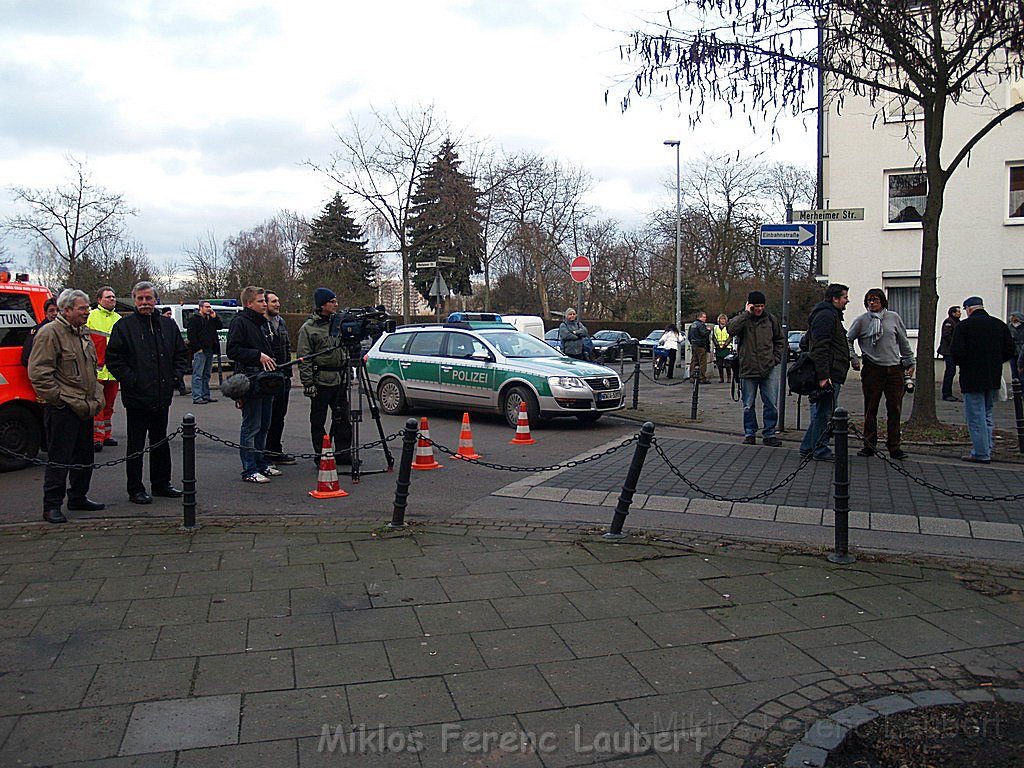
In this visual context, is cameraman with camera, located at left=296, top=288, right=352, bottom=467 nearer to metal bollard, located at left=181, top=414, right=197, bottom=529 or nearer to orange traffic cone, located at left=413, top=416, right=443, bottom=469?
orange traffic cone, located at left=413, top=416, right=443, bottom=469

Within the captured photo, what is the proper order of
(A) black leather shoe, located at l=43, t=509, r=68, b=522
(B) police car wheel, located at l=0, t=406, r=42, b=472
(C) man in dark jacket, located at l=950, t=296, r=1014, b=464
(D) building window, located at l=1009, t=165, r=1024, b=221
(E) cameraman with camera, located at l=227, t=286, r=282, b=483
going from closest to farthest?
(A) black leather shoe, located at l=43, t=509, r=68, b=522 < (E) cameraman with camera, located at l=227, t=286, r=282, b=483 < (B) police car wheel, located at l=0, t=406, r=42, b=472 < (C) man in dark jacket, located at l=950, t=296, r=1014, b=464 < (D) building window, located at l=1009, t=165, r=1024, b=221

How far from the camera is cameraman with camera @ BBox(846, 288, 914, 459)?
10.1 m

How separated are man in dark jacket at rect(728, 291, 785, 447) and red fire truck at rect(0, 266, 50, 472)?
8.20 metres

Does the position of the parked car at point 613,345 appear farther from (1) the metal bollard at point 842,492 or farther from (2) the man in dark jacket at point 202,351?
(1) the metal bollard at point 842,492

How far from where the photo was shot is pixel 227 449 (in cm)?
1170

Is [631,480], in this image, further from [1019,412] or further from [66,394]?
[1019,412]

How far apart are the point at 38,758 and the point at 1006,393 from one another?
19.6m

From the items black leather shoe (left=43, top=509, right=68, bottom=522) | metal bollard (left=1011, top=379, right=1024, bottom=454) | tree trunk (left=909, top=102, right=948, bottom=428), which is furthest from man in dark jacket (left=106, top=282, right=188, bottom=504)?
metal bollard (left=1011, top=379, right=1024, bottom=454)

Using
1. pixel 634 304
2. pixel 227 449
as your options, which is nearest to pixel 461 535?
pixel 227 449

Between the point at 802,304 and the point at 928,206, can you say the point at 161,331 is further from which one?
the point at 802,304

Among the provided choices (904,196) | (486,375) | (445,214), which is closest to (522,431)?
(486,375)

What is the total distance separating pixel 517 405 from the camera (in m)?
13.6

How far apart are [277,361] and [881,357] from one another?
6.63 meters

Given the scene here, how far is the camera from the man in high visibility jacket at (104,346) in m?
11.0
